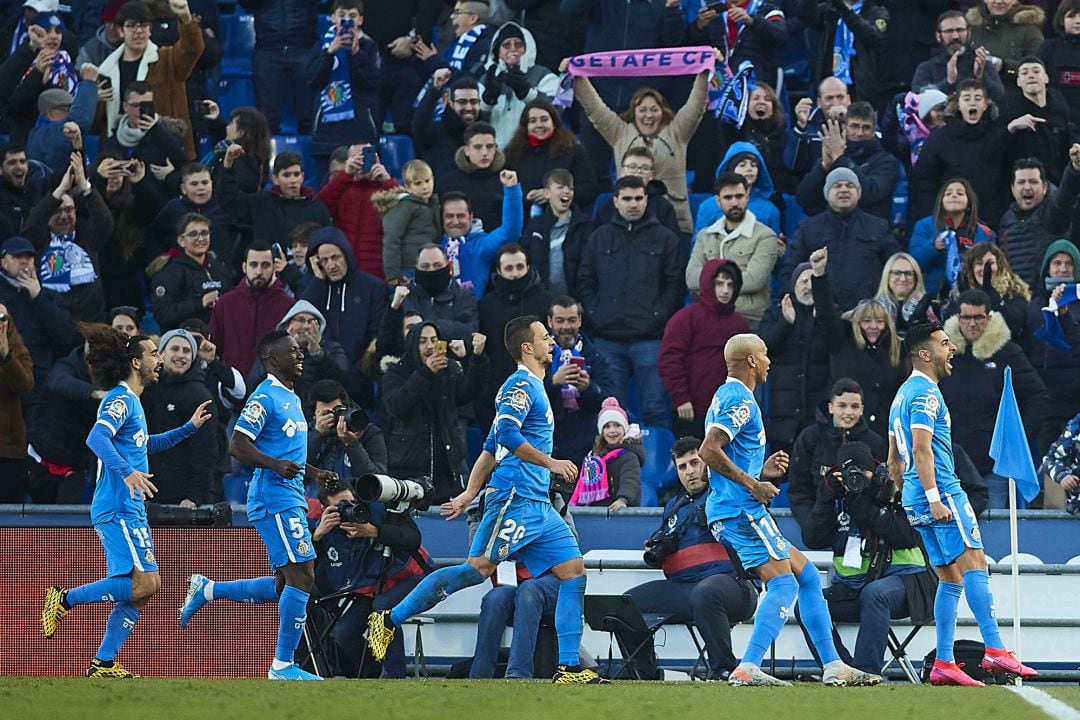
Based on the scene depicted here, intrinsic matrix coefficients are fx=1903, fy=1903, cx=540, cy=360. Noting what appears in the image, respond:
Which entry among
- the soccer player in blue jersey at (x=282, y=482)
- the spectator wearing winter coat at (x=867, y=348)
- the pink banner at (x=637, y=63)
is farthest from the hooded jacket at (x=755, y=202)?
the soccer player in blue jersey at (x=282, y=482)

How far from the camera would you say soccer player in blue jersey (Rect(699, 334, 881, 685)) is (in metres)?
10.3

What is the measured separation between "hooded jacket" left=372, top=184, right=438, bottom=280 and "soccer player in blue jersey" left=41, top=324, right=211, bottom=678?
3752 mm

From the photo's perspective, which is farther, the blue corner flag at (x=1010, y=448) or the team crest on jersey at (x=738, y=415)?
the blue corner flag at (x=1010, y=448)

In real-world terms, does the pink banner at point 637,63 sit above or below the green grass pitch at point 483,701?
above

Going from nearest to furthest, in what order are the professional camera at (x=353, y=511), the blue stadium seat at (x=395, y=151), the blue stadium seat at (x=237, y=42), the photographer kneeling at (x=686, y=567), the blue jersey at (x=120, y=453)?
the blue jersey at (x=120, y=453)
the photographer kneeling at (x=686, y=567)
the professional camera at (x=353, y=511)
the blue stadium seat at (x=395, y=151)
the blue stadium seat at (x=237, y=42)

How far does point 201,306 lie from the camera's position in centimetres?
Result: 1451

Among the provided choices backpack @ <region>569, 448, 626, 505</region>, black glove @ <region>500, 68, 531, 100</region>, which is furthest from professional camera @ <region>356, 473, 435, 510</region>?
black glove @ <region>500, 68, 531, 100</region>

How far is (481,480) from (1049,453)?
4233 mm

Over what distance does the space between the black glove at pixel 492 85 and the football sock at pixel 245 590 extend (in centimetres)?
563

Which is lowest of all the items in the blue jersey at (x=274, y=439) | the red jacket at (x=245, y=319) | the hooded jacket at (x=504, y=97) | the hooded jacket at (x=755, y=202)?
the blue jersey at (x=274, y=439)

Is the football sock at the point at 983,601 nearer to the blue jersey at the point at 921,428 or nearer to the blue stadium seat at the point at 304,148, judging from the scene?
the blue jersey at the point at 921,428

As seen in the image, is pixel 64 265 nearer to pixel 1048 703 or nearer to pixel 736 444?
pixel 736 444

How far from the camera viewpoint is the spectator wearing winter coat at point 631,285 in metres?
14.3

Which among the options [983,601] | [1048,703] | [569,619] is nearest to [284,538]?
[569,619]
